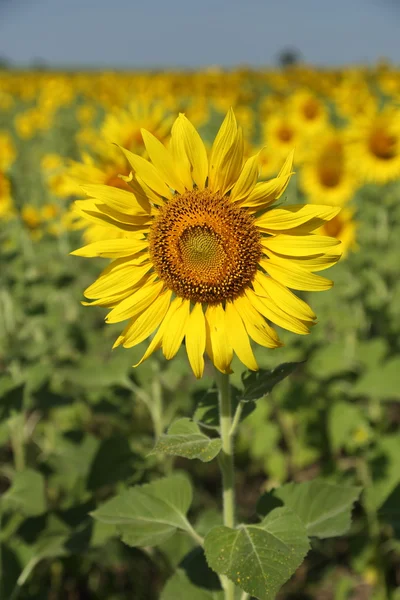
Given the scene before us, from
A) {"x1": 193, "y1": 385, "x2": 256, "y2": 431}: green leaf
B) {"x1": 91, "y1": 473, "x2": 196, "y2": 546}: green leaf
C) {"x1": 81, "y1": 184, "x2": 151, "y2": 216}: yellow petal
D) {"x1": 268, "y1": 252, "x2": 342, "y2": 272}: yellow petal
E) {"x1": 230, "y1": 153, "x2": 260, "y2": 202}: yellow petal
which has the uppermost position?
{"x1": 230, "y1": 153, "x2": 260, "y2": 202}: yellow petal

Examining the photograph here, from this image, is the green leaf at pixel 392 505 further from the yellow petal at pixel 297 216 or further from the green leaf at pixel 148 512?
the yellow petal at pixel 297 216

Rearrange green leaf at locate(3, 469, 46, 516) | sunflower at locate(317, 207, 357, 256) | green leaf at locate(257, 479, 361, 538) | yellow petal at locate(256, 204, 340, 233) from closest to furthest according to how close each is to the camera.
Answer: yellow petal at locate(256, 204, 340, 233) → green leaf at locate(257, 479, 361, 538) → green leaf at locate(3, 469, 46, 516) → sunflower at locate(317, 207, 357, 256)

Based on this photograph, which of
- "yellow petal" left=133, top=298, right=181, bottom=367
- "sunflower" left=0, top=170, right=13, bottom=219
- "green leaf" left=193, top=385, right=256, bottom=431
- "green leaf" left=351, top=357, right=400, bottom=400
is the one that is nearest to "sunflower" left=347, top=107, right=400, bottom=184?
"green leaf" left=351, top=357, right=400, bottom=400

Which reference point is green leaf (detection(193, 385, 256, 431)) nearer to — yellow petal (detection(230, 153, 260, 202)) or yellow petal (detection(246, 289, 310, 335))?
yellow petal (detection(246, 289, 310, 335))

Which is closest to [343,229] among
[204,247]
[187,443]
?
[204,247]

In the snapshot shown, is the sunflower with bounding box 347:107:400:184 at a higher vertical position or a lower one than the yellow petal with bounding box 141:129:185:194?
higher

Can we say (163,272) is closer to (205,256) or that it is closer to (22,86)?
(205,256)

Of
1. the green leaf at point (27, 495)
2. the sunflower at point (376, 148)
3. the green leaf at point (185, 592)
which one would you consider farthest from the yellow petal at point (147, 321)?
the sunflower at point (376, 148)

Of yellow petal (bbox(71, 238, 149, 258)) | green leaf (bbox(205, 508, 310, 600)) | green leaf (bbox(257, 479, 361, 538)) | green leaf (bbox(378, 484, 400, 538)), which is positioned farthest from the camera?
green leaf (bbox(378, 484, 400, 538))

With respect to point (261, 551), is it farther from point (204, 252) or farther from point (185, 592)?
point (204, 252)

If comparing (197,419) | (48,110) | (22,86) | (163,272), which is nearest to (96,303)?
(163,272)
